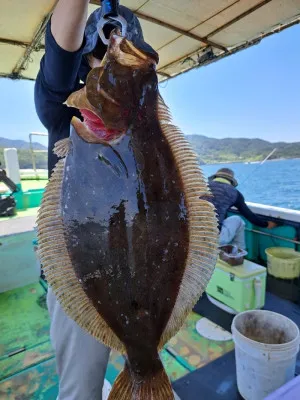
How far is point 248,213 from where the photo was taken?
5.05m

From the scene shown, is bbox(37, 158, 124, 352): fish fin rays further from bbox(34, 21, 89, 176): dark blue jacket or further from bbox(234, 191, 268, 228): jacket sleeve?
bbox(234, 191, 268, 228): jacket sleeve

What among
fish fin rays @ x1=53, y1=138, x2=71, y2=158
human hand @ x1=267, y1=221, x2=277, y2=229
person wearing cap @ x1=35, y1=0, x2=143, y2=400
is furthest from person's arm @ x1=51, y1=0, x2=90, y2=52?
human hand @ x1=267, y1=221, x2=277, y2=229

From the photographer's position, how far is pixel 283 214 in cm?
489

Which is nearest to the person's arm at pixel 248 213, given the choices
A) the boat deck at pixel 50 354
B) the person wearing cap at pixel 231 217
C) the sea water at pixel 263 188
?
the person wearing cap at pixel 231 217

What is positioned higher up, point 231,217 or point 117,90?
point 117,90

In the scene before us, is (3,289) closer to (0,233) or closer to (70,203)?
(0,233)

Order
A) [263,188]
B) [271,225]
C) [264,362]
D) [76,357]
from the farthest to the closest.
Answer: [263,188]
[271,225]
[264,362]
[76,357]

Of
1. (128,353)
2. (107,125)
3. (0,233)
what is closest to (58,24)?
(107,125)

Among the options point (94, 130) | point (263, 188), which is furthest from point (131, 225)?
point (263, 188)

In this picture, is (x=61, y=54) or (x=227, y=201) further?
(x=227, y=201)

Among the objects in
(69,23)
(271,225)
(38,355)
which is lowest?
(38,355)

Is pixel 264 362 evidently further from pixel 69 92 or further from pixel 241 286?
pixel 69 92

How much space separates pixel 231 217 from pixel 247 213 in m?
0.35

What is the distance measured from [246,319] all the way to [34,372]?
2145 mm
